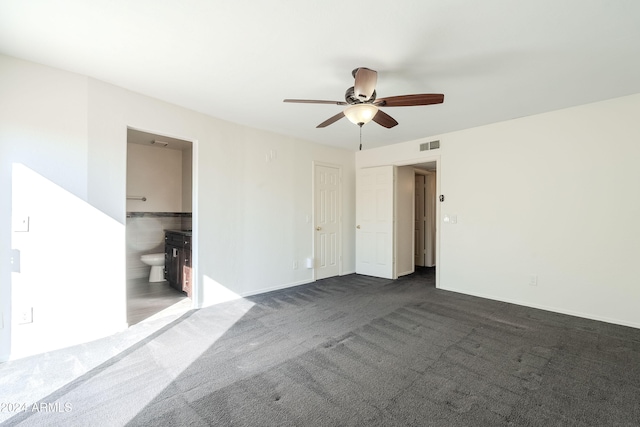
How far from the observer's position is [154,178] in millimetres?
4945

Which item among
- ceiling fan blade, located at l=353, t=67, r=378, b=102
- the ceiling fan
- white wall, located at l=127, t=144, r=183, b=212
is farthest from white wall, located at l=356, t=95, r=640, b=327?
white wall, located at l=127, t=144, r=183, b=212

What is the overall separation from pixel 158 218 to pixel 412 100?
4.66 metres

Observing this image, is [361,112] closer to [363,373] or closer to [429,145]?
[363,373]

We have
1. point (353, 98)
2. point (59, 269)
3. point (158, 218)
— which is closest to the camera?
point (353, 98)

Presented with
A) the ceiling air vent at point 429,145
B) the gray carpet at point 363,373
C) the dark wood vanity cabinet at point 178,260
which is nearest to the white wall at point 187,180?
the dark wood vanity cabinet at point 178,260

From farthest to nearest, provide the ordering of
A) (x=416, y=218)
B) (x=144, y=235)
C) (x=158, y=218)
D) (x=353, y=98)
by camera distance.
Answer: (x=416, y=218), (x=158, y=218), (x=144, y=235), (x=353, y=98)

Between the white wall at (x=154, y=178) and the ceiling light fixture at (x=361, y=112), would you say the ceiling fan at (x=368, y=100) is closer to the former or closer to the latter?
the ceiling light fixture at (x=361, y=112)

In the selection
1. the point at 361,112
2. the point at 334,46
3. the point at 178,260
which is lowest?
the point at 178,260

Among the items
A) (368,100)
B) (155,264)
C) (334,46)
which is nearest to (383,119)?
(368,100)

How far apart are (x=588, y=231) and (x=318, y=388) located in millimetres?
3465

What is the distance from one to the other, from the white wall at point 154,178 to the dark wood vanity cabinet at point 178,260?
795 mm

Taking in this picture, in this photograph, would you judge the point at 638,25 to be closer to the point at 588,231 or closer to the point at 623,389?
the point at 588,231

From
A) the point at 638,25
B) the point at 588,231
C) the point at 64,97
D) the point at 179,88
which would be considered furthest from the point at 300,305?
the point at 638,25

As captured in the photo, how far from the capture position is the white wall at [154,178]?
4716 millimetres
